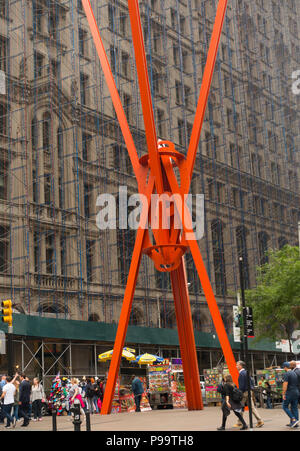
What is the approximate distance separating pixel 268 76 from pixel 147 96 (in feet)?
135

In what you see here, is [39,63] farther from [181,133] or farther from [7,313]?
[7,313]

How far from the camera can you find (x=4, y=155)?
35656 mm

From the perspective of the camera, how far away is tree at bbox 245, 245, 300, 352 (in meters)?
32.5

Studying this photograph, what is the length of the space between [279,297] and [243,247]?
62.1ft

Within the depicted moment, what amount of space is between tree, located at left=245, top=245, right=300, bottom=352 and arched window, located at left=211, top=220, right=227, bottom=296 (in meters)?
11.4

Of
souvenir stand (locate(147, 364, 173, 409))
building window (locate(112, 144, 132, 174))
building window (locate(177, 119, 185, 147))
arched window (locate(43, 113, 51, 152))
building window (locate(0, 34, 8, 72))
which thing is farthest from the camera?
building window (locate(177, 119, 185, 147))

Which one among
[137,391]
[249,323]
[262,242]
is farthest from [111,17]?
[249,323]

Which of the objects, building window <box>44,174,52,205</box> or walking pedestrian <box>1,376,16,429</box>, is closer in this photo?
walking pedestrian <box>1,376,16,429</box>

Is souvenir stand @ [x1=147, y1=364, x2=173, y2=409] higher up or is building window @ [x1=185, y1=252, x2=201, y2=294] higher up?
building window @ [x1=185, y1=252, x2=201, y2=294]

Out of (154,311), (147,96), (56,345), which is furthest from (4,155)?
(147,96)

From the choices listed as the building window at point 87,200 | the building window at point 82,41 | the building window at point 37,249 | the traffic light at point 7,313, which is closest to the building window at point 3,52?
the building window at point 82,41

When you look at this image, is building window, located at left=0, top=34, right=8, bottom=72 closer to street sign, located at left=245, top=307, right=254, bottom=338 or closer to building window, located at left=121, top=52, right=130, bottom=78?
building window, located at left=121, top=52, right=130, bottom=78

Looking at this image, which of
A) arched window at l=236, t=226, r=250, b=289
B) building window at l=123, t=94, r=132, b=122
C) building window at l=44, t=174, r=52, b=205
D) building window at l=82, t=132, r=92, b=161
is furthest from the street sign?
arched window at l=236, t=226, r=250, b=289

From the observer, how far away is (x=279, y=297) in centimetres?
3325
